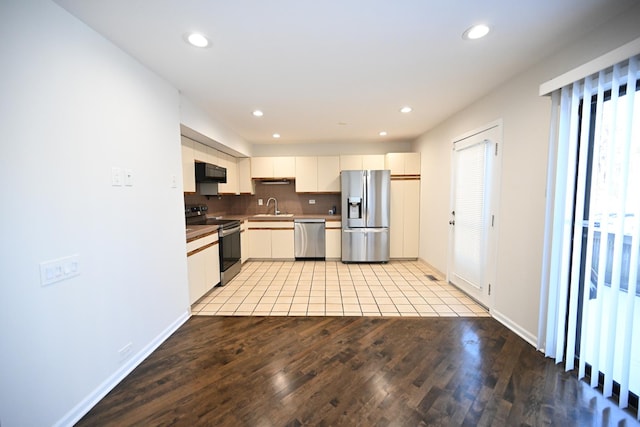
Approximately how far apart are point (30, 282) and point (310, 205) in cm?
449

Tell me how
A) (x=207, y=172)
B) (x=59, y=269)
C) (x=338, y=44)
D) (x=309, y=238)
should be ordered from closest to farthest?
(x=59, y=269), (x=338, y=44), (x=207, y=172), (x=309, y=238)

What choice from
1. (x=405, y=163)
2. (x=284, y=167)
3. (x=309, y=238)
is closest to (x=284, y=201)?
(x=284, y=167)

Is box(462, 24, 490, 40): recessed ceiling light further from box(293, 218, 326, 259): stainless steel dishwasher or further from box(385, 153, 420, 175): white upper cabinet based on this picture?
box(293, 218, 326, 259): stainless steel dishwasher

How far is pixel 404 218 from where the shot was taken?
4.82 meters

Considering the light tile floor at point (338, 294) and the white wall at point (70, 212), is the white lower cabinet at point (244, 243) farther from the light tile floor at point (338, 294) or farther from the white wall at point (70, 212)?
the white wall at point (70, 212)

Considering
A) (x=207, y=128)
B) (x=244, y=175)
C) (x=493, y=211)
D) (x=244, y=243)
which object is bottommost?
(x=244, y=243)

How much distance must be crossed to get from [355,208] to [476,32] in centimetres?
322

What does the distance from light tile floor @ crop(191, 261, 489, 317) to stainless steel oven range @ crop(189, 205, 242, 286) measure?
0.56 feet

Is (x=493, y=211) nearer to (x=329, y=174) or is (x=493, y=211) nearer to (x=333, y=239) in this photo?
(x=333, y=239)

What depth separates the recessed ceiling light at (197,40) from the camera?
1695 millimetres

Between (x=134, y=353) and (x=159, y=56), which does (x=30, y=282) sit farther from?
(x=159, y=56)

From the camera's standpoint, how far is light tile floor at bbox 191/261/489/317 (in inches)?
110

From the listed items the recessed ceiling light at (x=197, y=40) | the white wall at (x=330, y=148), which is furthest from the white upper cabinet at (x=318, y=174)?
the recessed ceiling light at (x=197, y=40)

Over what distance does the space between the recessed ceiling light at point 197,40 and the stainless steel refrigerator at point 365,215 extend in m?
3.11
